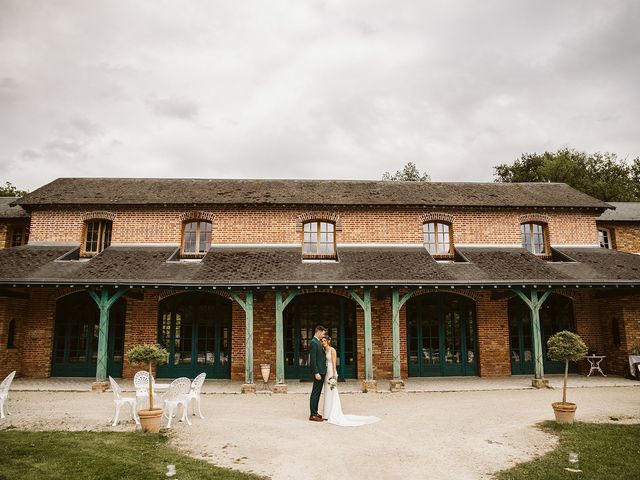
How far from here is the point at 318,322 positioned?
13703 millimetres

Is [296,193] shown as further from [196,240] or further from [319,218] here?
[196,240]

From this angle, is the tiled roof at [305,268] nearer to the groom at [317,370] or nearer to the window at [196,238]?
the window at [196,238]

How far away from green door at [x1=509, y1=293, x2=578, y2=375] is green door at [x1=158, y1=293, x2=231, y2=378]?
887cm

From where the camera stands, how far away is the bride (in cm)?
777

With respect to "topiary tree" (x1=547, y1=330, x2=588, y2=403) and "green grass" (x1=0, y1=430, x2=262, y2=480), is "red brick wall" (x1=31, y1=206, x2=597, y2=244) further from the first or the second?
"green grass" (x1=0, y1=430, x2=262, y2=480)

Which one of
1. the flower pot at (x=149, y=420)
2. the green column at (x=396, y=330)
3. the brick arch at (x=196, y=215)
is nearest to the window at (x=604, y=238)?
the green column at (x=396, y=330)

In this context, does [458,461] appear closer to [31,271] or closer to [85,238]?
[31,271]

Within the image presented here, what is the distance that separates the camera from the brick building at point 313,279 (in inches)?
471

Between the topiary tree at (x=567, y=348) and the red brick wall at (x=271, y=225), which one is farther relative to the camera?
the red brick wall at (x=271, y=225)

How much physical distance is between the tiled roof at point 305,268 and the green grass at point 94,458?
481 centimetres

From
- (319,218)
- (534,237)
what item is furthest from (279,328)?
(534,237)

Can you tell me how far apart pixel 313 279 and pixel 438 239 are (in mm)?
5516

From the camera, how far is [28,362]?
13117 millimetres

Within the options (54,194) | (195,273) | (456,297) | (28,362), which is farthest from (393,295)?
(54,194)
